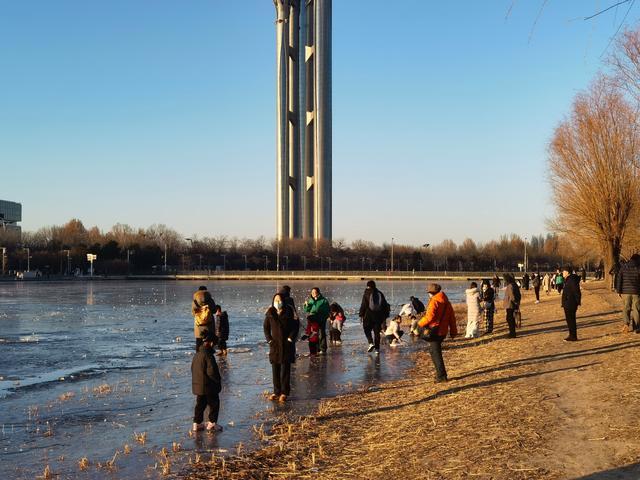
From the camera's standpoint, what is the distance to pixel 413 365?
1454 cm

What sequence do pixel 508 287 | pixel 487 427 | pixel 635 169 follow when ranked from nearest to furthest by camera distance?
pixel 487 427 < pixel 508 287 < pixel 635 169

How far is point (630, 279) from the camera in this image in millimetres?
15188

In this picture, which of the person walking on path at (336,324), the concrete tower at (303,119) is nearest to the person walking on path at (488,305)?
the person walking on path at (336,324)

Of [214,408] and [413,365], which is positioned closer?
[214,408]

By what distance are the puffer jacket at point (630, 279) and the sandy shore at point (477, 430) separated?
2.69m

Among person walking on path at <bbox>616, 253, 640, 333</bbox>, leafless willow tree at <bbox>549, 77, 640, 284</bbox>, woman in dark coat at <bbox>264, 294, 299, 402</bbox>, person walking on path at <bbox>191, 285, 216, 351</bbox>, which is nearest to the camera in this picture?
woman in dark coat at <bbox>264, 294, 299, 402</bbox>

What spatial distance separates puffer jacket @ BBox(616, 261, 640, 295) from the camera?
1503 centimetres

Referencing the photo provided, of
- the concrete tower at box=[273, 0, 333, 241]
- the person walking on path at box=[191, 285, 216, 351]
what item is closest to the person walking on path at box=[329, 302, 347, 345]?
the person walking on path at box=[191, 285, 216, 351]

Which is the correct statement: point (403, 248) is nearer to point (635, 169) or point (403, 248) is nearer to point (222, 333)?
point (635, 169)

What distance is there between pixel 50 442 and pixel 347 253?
165134mm

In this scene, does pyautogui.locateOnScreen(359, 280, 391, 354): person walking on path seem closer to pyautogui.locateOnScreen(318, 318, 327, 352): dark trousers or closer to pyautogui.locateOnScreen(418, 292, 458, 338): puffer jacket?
pyautogui.locateOnScreen(318, 318, 327, 352): dark trousers

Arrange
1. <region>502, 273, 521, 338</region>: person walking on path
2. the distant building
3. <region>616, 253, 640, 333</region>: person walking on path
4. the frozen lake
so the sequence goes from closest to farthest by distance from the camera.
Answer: the frozen lake → <region>616, 253, 640, 333</region>: person walking on path → <region>502, 273, 521, 338</region>: person walking on path → the distant building

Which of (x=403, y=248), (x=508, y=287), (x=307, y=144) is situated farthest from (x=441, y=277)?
(x=508, y=287)

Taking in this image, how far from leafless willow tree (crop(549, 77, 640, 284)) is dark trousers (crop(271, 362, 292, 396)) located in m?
26.8
